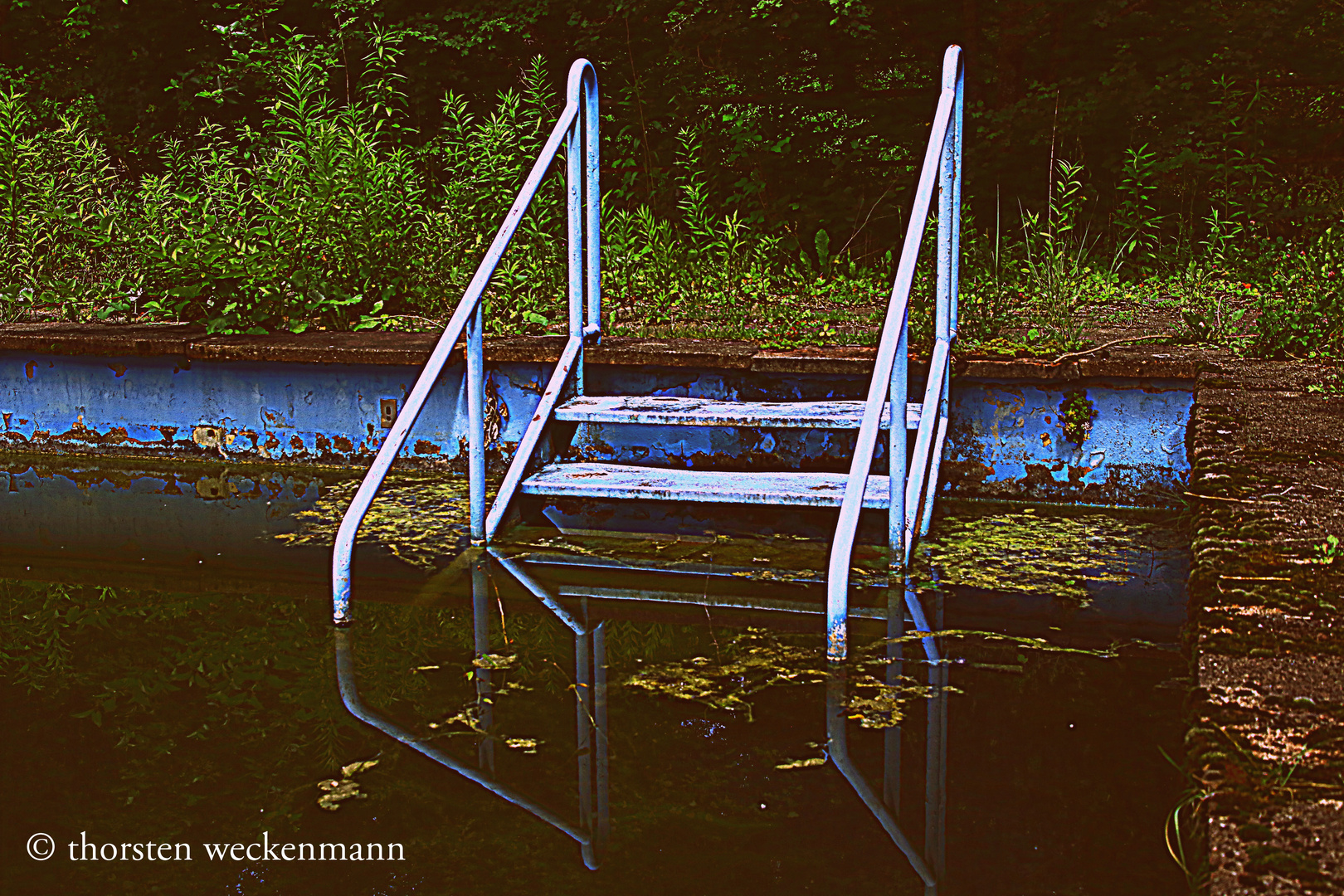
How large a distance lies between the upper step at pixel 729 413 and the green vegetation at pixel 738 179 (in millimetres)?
609

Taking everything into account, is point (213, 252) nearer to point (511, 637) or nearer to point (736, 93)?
point (511, 637)

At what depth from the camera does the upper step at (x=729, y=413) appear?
137 inches

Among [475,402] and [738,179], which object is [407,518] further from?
[738,179]

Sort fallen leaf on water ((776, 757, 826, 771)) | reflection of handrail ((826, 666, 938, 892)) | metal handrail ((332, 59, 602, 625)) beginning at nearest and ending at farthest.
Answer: reflection of handrail ((826, 666, 938, 892)) < fallen leaf on water ((776, 757, 826, 771)) < metal handrail ((332, 59, 602, 625))

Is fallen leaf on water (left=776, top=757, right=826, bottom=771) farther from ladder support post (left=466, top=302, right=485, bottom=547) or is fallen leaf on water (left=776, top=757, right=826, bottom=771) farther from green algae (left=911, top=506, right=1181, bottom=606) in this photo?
ladder support post (left=466, top=302, right=485, bottom=547)

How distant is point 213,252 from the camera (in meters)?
5.13

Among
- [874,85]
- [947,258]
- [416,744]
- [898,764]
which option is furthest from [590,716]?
[874,85]

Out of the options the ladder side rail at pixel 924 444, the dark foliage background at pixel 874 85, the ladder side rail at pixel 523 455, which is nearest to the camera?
the ladder side rail at pixel 924 444

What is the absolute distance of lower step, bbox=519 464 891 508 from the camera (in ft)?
10.8

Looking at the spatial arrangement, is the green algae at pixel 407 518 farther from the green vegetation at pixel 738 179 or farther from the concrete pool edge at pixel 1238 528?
the green vegetation at pixel 738 179

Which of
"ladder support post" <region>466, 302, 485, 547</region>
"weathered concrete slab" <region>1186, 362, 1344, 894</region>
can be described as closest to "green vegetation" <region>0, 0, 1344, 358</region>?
"ladder support post" <region>466, 302, 485, 547</region>

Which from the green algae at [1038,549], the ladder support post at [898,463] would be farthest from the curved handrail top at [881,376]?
the green algae at [1038,549]

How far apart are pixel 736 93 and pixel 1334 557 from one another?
6207mm

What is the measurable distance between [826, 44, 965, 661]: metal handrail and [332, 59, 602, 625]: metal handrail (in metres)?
1.08
